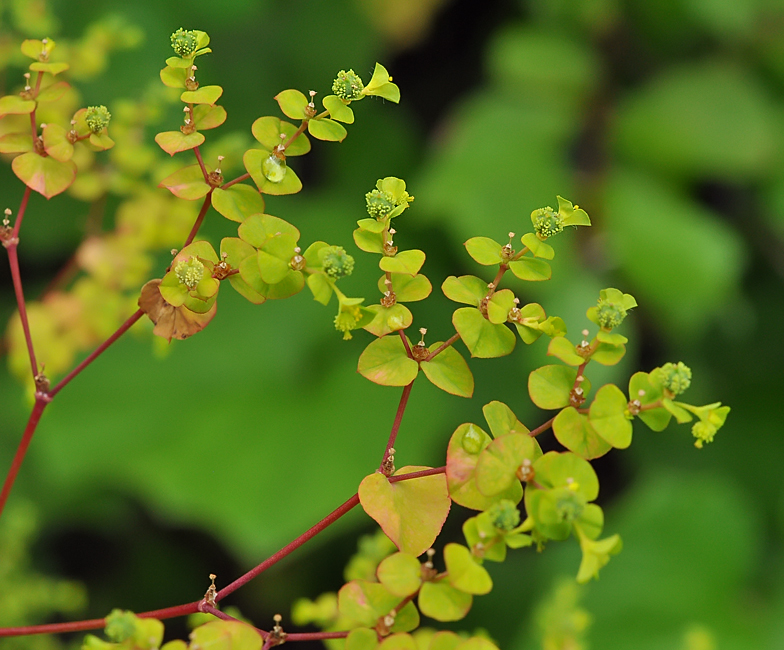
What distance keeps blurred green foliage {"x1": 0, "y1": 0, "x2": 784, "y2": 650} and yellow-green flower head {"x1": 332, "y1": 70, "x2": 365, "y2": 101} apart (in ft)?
2.68

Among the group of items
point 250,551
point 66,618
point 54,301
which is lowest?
point 66,618

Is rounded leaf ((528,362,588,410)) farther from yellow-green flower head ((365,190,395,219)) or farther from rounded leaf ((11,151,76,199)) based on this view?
rounded leaf ((11,151,76,199))

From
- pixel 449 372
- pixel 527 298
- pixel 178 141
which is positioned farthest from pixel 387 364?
pixel 527 298

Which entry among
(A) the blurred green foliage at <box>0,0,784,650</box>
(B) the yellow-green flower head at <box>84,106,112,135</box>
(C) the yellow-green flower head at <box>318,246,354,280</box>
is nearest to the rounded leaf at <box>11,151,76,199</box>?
(B) the yellow-green flower head at <box>84,106,112,135</box>

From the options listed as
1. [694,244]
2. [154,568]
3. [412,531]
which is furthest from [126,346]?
[412,531]

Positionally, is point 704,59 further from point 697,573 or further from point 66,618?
point 66,618

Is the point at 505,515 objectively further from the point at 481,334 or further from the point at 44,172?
the point at 44,172

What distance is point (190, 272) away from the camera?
1.03 feet

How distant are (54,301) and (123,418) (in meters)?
0.64

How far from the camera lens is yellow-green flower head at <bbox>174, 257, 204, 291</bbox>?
313 mm

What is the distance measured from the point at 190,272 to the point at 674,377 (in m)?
0.18

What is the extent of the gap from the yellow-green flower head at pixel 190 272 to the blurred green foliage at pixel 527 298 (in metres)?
0.84

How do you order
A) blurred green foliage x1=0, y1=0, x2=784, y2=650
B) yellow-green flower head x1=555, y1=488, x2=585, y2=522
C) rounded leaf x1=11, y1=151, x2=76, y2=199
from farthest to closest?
blurred green foliage x1=0, y1=0, x2=784, y2=650
rounded leaf x1=11, y1=151, x2=76, y2=199
yellow-green flower head x1=555, y1=488, x2=585, y2=522

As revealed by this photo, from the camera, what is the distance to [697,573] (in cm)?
124
